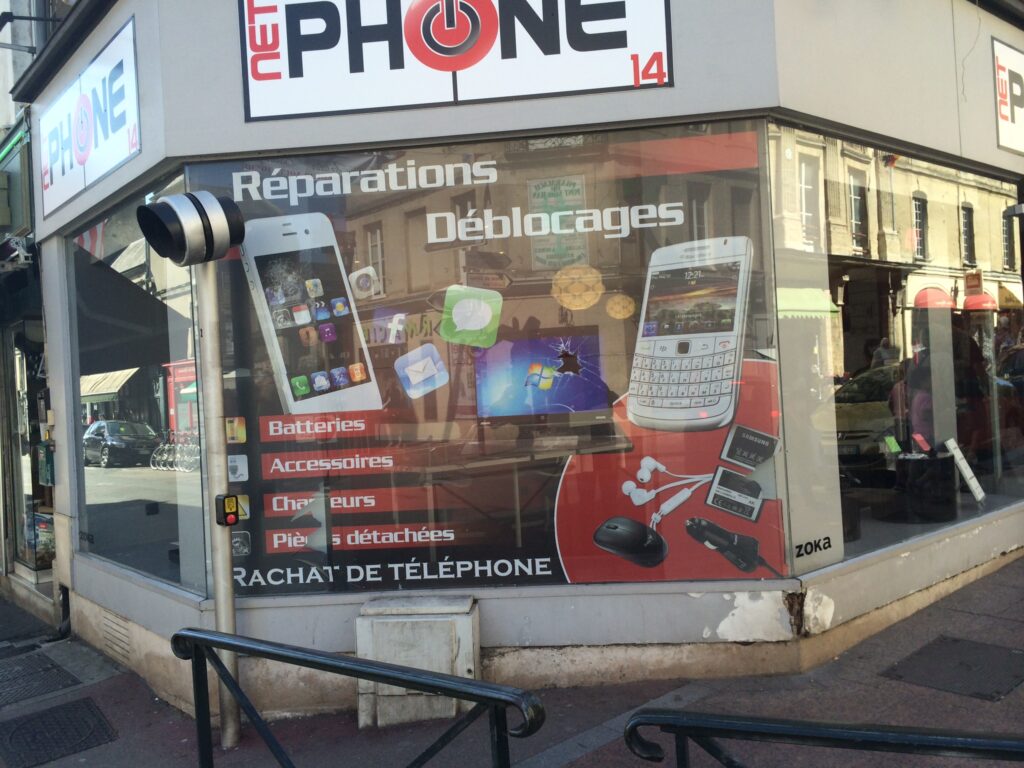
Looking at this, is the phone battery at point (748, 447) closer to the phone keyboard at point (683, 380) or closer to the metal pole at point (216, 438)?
the phone keyboard at point (683, 380)

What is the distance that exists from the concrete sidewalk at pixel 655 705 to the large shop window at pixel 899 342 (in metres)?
0.76

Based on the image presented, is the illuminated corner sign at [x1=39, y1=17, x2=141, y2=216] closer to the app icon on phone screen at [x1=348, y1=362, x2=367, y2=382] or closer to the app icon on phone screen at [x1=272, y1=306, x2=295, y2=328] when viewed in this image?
the app icon on phone screen at [x1=272, y1=306, x2=295, y2=328]

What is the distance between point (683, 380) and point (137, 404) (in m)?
3.93

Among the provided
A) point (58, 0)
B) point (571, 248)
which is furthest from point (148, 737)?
point (58, 0)

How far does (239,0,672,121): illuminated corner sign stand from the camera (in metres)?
4.87

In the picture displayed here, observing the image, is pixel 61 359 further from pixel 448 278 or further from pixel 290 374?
pixel 448 278

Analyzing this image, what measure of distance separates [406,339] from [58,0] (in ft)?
17.4

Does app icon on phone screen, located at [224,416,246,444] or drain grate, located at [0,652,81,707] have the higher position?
app icon on phone screen, located at [224,416,246,444]

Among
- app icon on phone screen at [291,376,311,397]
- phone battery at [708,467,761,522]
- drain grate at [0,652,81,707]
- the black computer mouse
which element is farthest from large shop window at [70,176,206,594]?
phone battery at [708,467,761,522]

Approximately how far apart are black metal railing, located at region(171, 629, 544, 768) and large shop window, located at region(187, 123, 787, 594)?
1.83 meters

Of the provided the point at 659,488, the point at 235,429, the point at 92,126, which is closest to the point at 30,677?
the point at 235,429

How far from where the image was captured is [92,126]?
20.0ft

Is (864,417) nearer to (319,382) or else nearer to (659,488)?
(659,488)

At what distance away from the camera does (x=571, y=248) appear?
5.04 metres
